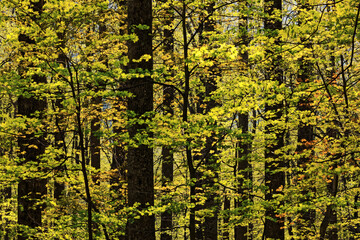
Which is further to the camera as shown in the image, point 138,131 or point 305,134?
point 305,134

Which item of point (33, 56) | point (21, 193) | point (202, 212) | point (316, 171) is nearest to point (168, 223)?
point (202, 212)

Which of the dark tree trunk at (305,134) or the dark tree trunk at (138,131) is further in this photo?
the dark tree trunk at (305,134)

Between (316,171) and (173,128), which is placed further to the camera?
(316,171)

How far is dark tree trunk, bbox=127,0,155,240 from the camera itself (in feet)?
20.2

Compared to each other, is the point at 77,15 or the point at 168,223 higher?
the point at 77,15

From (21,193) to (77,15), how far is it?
488 cm

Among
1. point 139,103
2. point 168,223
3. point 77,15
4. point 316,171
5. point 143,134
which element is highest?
point 77,15

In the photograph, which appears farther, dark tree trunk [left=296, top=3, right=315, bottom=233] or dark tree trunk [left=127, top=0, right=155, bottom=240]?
dark tree trunk [left=296, top=3, right=315, bottom=233]

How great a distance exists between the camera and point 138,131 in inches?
240

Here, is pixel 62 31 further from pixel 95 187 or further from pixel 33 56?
pixel 95 187

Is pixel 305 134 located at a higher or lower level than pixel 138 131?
lower

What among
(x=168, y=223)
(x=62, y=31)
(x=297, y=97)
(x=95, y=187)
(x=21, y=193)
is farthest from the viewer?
(x=168, y=223)

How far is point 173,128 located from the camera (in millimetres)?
Answer: 6152

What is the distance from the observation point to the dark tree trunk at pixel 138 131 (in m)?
6.15
